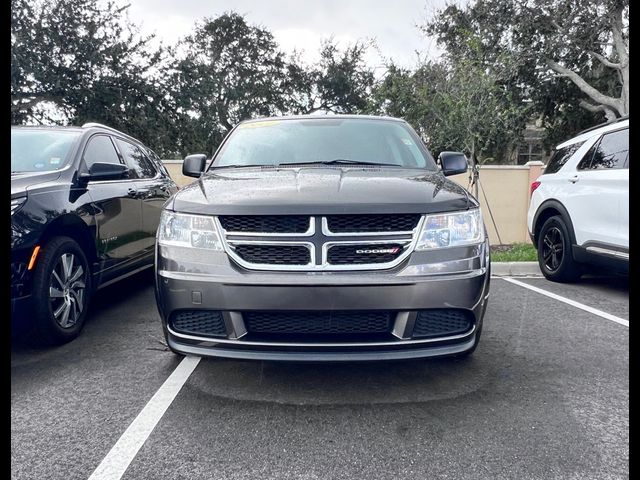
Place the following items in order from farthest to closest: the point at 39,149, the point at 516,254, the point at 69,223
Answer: the point at 516,254
the point at 39,149
the point at 69,223

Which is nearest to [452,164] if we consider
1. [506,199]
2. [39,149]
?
[39,149]

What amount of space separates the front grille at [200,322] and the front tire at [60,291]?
4.19 feet

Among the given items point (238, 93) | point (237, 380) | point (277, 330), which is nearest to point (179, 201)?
point (277, 330)

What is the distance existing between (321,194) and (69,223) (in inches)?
84.2

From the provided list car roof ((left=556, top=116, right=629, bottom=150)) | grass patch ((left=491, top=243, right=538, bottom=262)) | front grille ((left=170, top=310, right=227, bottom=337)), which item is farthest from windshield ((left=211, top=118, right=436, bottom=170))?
grass patch ((left=491, top=243, right=538, bottom=262))

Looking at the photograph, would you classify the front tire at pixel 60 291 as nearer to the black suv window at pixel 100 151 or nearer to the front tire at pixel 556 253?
the black suv window at pixel 100 151

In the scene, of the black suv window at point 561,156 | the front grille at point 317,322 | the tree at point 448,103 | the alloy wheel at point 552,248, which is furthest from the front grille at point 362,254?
the tree at point 448,103

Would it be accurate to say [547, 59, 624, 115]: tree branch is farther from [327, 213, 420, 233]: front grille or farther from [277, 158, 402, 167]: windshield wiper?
[327, 213, 420, 233]: front grille

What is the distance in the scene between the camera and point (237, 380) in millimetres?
2893

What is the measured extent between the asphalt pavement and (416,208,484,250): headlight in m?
0.69

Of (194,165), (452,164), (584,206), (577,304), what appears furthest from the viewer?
(584,206)

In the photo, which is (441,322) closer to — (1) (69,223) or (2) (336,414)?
(2) (336,414)

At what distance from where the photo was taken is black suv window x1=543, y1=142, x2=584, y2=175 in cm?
564

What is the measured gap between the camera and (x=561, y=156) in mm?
5898
